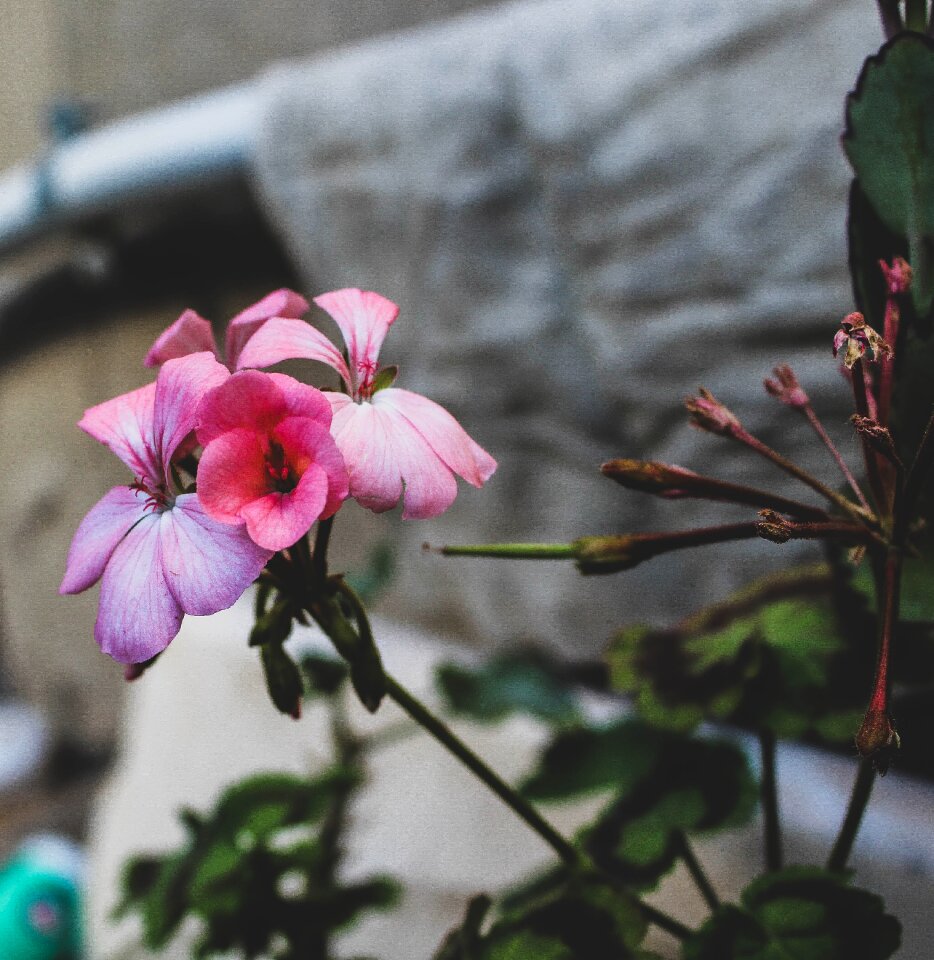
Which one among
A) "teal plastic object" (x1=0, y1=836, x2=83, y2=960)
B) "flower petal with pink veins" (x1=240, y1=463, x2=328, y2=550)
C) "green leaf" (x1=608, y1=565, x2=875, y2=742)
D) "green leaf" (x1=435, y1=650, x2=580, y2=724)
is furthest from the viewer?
"teal plastic object" (x1=0, y1=836, x2=83, y2=960)

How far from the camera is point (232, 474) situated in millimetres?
222

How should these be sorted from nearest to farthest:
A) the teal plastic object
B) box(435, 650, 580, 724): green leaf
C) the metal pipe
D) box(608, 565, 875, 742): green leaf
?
box(608, 565, 875, 742): green leaf, box(435, 650, 580, 724): green leaf, the teal plastic object, the metal pipe

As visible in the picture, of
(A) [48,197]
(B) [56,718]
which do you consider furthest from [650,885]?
(B) [56,718]

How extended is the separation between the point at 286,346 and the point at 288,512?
0.06 m

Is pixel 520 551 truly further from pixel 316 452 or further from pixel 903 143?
pixel 903 143

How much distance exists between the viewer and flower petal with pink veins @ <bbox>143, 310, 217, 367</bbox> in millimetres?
274

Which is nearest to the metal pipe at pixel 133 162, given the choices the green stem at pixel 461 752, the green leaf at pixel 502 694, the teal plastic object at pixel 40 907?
the green leaf at pixel 502 694

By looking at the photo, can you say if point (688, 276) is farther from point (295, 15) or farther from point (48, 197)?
point (48, 197)

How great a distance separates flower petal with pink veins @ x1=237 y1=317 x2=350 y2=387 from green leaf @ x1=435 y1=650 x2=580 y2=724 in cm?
38

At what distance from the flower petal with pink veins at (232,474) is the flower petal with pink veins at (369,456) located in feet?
0.06

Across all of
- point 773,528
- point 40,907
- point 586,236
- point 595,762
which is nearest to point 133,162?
point 586,236

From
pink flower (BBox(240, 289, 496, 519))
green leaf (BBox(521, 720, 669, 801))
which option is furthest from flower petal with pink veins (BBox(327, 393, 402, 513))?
green leaf (BBox(521, 720, 669, 801))

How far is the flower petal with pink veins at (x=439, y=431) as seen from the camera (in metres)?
0.24

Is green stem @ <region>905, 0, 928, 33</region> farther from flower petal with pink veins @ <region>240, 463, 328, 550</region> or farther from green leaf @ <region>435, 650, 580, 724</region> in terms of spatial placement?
green leaf @ <region>435, 650, 580, 724</region>
